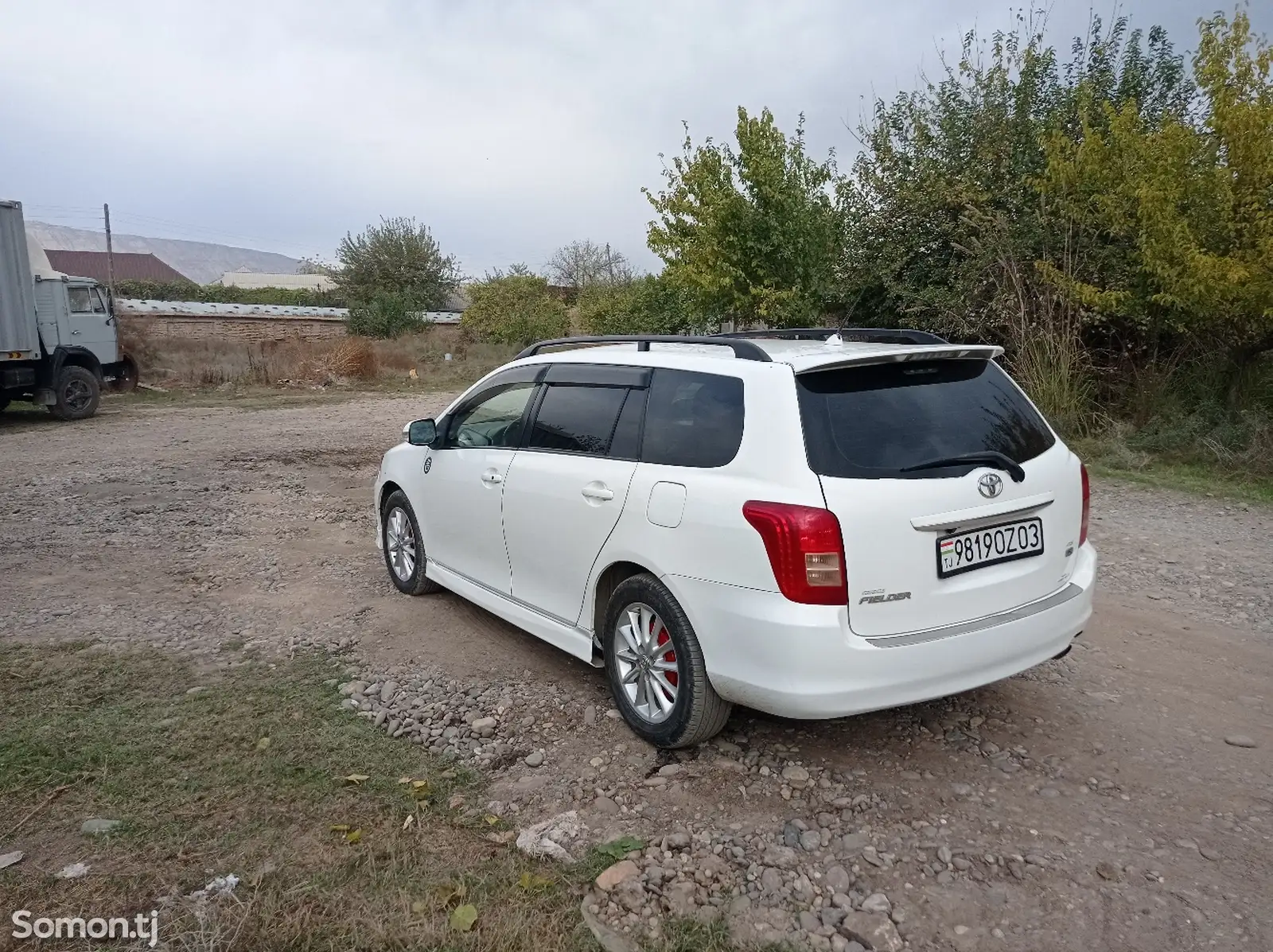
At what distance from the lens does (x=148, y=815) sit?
129 inches

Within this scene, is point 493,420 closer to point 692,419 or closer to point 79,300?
point 692,419

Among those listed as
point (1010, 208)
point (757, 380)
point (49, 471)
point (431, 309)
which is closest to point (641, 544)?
point (757, 380)

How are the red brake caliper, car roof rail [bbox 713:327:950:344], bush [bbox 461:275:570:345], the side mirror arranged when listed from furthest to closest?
bush [bbox 461:275:570:345] < the side mirror < car roof rail [bbox 713:327:950:344] < the red brake caliper

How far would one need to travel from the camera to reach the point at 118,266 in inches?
3378

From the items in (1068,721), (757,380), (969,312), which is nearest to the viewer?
(757,380)

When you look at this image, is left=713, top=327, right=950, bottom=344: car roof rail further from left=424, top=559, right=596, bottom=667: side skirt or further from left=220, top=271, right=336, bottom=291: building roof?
left=220, top=271, right=336, bottom=291: building roof

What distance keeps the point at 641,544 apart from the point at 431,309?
151 ft

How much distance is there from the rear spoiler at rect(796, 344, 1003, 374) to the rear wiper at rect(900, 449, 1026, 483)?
45 cm

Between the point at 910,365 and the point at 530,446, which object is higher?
the point at 910,365

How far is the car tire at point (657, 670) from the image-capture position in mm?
3520

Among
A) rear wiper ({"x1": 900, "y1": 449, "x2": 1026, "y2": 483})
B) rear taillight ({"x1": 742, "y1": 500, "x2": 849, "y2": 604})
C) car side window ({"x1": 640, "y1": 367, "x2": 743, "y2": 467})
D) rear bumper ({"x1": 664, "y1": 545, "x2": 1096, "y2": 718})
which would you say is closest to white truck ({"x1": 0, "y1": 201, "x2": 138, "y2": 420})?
car side window ({"x1": 640, "y1": 367, "x2": 743, "y2": 467})

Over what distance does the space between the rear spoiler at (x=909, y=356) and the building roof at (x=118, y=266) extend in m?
76.8

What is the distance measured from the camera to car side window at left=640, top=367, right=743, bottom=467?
11.8 ft

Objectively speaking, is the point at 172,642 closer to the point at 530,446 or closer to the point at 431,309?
the point at 530,446
